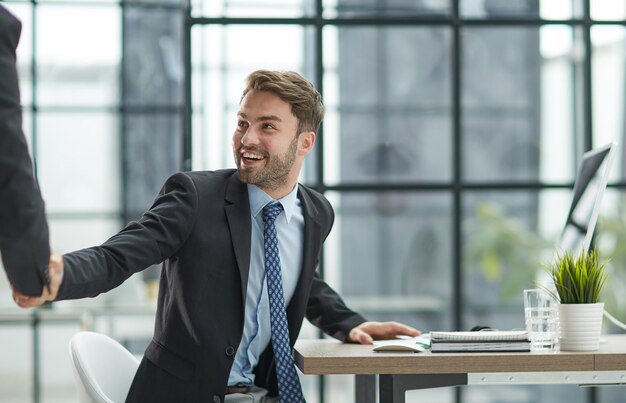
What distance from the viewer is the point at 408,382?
2.53 m

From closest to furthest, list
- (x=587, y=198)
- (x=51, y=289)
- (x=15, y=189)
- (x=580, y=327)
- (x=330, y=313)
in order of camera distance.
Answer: (x=15, y=189), (x=51, y=289), (x=580, y=327), (x=330, y=313), (x=587, y=198)

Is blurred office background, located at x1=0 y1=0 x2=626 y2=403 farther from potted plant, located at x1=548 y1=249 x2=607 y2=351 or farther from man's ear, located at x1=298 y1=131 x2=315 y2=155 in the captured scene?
potted plant, located at x1=548 y1=249 x2=607 y2=351

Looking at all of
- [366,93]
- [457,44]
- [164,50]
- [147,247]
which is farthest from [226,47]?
[164,50]

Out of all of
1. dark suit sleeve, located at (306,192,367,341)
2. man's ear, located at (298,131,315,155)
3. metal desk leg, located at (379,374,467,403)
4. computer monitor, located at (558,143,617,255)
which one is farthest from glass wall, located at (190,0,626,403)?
metal desk leg, located at (379,374,467,403)

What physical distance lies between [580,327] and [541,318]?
0.15m

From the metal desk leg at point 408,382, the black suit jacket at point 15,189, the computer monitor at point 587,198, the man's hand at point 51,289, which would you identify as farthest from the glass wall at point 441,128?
the black suit jacket at point 15,189

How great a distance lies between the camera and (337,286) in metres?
4.72

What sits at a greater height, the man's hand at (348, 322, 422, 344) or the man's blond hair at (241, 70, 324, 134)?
the man's blond hair at (241, 70, 324, 134)

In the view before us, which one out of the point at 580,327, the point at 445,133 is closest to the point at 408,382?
the point at 580,327

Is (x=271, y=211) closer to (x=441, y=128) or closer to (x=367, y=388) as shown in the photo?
(x=367, y=388)

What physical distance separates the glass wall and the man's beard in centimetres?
160

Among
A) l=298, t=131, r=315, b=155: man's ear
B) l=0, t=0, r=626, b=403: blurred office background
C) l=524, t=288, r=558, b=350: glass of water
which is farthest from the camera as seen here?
l=0, t=0, r=626, b=403: blurred office background

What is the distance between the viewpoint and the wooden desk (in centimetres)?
247

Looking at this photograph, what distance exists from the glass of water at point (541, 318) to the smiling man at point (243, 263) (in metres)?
0.41
